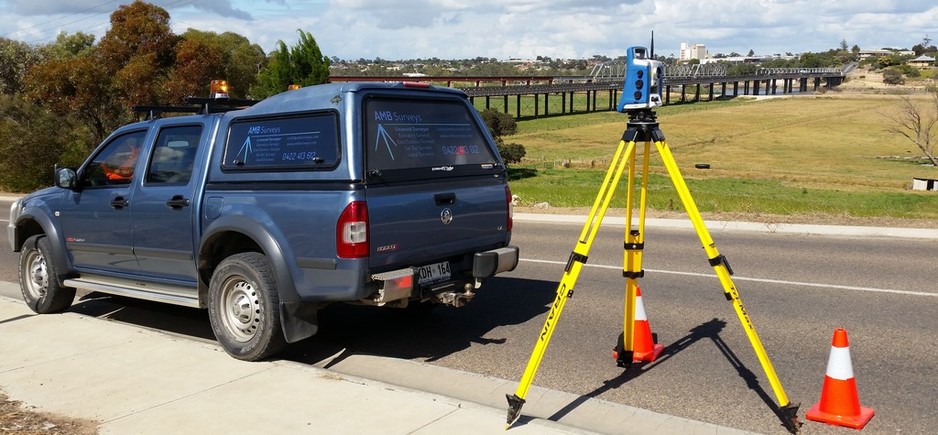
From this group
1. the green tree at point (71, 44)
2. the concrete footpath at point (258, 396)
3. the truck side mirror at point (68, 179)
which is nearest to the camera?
the concrete footpath at point (258, 396)

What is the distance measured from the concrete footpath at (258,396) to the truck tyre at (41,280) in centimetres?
122

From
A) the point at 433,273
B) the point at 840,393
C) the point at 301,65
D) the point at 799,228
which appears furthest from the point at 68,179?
the point at 301,65

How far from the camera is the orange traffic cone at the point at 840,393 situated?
16.7 feet

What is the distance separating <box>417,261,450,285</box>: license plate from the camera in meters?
6.43

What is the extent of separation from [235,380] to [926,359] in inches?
202

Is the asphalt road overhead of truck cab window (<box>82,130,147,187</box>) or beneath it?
beneath

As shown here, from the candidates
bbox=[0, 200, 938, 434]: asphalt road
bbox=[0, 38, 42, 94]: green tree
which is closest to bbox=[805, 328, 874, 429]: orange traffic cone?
bbox=[0, 200, 938, 434]: asphalt road

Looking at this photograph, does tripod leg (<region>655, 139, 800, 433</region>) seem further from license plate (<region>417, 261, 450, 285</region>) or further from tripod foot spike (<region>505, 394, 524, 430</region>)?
license plate (<region>417, 261, 450, 285</region>)

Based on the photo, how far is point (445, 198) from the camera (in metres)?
6.51

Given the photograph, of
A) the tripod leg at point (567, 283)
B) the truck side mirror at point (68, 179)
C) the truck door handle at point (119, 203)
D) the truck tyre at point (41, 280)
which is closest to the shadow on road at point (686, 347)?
the tripod leg at point (567, 283)

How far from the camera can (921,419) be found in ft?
17.1

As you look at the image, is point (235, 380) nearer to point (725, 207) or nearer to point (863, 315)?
point (863, 315)

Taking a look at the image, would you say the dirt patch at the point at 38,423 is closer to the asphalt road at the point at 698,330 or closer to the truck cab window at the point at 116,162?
the asphalt road at the point at 698,330

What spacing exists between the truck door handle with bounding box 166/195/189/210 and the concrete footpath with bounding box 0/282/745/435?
111 centimetres
